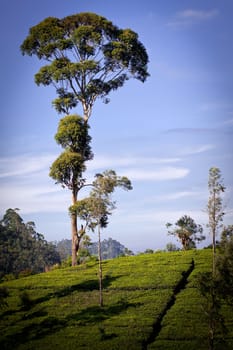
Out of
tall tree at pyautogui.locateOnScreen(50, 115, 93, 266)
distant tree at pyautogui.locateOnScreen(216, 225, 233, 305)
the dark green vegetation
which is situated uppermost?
tall tree at pyautogui.locateOnScreen(50, 115, 93, 266)

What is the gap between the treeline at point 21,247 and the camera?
429 ft

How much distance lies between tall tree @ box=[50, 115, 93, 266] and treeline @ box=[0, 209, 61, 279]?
223 feet

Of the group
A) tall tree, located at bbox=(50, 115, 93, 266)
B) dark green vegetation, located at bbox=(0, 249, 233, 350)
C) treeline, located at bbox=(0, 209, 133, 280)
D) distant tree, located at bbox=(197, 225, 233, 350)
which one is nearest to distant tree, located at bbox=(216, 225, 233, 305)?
distant tree, located at bbox=(197, 225, 233, 350)

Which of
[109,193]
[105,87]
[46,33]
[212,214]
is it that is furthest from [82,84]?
[212,214]

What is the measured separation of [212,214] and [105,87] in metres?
32.5

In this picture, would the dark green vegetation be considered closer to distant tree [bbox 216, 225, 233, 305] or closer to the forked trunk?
distant tree [bbox 216, 225, 233, 305]

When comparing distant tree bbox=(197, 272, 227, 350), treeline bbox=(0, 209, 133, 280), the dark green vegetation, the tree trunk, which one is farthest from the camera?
treeline bbox=(0, 209, 133, 280)

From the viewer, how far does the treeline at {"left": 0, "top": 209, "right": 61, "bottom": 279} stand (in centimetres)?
13075

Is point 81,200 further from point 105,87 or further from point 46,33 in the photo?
point 46,33

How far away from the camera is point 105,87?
234 ft

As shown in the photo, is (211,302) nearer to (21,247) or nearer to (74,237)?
(74,237)

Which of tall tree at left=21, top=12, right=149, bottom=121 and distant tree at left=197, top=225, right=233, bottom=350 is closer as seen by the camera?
distant tree at left=197, top=225, right=233, bottom=350

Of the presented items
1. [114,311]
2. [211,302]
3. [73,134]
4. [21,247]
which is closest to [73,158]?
[73,134]

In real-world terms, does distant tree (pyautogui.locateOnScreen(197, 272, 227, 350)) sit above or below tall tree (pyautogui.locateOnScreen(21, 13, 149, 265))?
below
